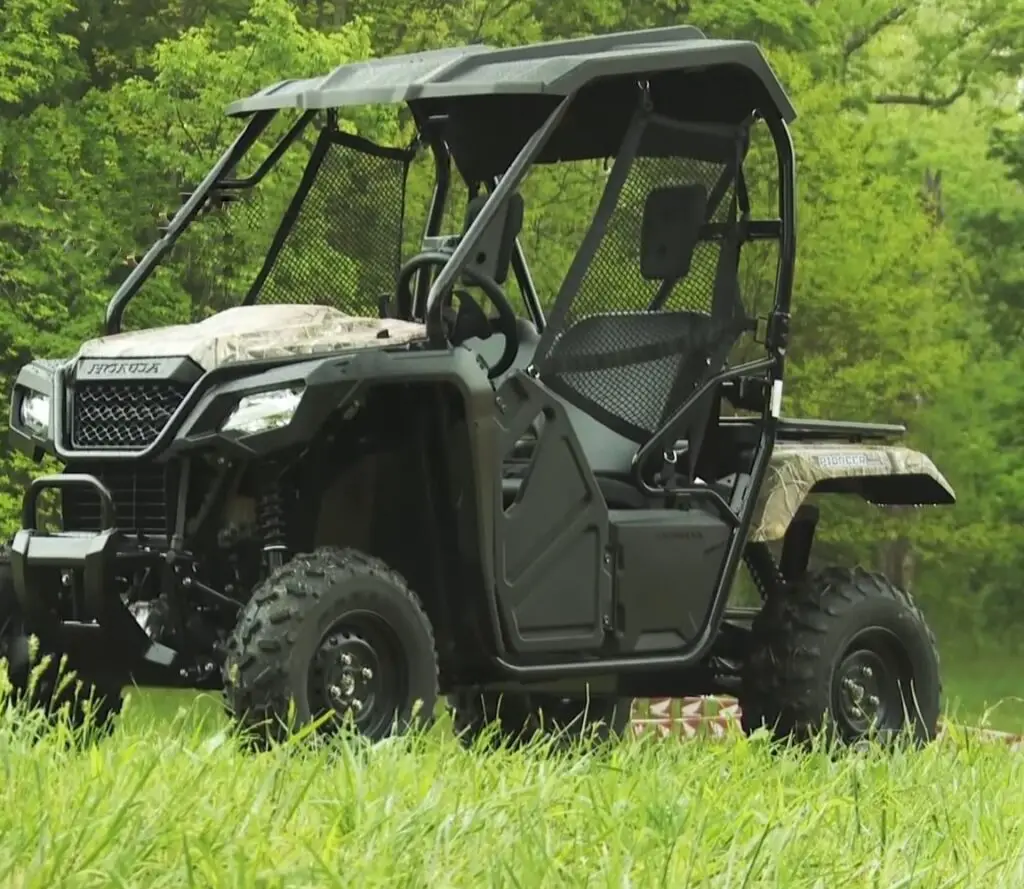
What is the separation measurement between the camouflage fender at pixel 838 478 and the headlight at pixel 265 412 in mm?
2381

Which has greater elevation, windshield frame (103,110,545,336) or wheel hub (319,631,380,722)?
windshield frame (103,110,545,336)

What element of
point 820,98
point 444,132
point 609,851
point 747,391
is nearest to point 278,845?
point 609,851

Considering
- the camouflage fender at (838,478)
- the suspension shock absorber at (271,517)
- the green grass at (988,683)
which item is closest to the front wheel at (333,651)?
the suspension shock absorber at (271,517)

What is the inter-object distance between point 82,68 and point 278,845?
77.9 feet

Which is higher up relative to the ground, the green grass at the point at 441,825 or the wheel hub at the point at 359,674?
the green grass at the point at 441,825

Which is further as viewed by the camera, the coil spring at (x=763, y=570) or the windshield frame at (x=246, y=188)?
the coil spring at (x=763, y=570)

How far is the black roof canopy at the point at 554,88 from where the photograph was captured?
780 cm

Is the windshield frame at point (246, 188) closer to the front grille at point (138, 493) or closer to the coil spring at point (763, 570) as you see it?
the front grille at point (138, 493)

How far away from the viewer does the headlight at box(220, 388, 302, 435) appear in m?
6.82

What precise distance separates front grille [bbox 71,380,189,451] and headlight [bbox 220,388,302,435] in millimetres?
284

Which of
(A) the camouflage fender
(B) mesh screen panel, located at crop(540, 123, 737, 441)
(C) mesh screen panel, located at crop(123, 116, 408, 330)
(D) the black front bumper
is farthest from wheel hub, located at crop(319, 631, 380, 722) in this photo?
(C) mesh screen panel, located at crop(123, 116, 408, 330)

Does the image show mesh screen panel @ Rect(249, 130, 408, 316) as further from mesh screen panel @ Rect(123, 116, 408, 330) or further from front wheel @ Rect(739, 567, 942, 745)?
front wheel @ Rect(739, 567, 942, 745)

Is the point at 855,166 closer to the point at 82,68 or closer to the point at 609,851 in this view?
the point at 82,68

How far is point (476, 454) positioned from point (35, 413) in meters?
1.54
